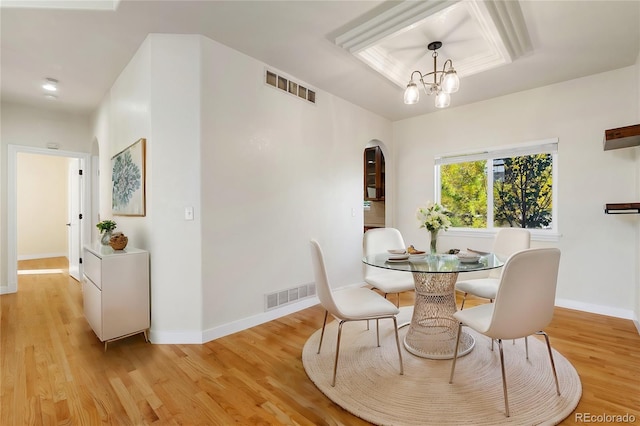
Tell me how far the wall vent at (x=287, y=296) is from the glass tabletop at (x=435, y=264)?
1.20 meters

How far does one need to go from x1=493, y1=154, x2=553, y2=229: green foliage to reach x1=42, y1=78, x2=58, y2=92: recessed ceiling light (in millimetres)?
5605

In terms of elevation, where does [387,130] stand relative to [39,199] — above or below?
above

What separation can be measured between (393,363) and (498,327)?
0.85 metres

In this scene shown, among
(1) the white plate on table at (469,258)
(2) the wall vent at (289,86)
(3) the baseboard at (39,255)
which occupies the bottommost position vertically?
(3) the baseboard at (39,255)

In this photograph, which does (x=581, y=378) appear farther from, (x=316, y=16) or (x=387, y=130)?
(x=387, y=130)

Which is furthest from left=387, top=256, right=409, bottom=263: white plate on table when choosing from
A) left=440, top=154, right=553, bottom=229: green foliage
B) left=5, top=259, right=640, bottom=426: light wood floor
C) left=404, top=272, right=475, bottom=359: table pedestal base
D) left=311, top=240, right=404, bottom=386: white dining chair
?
left=440, top=154, right=553, bottom=229: green foliage

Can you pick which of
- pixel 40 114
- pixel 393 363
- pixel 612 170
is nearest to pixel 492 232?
pixel 612 170

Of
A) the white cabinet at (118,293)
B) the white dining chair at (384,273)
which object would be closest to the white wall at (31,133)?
the white cabinet at (118,293)

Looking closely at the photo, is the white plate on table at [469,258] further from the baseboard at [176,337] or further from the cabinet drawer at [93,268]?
the cabinet drawer at [93,268]

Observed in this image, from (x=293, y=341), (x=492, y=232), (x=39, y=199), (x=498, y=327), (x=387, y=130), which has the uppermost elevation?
(x=387, y=130)

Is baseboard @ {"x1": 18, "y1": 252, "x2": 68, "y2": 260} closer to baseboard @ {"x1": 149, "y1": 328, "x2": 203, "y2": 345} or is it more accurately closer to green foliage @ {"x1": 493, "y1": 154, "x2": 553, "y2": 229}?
baseboard @ {"x1": 149, "y1": 328, "x2": 203, "y2": 345}

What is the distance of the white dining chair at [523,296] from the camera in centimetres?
156

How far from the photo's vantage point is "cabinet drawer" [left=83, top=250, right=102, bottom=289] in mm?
2416

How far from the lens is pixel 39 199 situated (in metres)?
6.76
